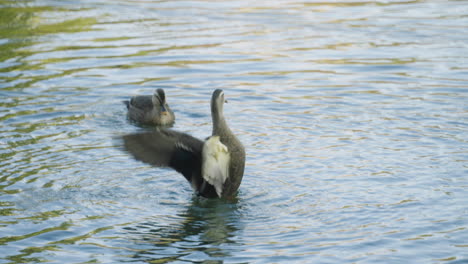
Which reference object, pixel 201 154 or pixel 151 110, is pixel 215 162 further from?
pixel 151 110

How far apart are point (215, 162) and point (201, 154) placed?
220mm

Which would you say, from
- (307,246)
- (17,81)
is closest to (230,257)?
(307,246)

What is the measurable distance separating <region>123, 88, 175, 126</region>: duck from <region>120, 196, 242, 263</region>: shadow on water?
3.95 meters

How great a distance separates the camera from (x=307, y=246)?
28.4 ft

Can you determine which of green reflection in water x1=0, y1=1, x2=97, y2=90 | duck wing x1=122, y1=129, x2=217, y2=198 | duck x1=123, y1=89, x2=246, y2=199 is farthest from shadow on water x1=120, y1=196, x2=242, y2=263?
green reflection in water x1=0, y1=1, x2=97, y2=90

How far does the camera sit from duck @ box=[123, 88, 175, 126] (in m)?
14.0

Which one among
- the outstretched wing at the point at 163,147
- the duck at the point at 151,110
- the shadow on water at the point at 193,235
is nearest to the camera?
the shadow on water at the point at 193,235

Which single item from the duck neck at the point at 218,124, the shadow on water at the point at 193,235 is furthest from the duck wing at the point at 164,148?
the shadow on water at the point at 193,235

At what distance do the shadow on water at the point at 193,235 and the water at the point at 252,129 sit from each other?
25mm

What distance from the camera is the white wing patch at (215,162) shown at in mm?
9579

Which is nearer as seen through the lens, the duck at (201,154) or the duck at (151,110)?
the duck at (201,154)

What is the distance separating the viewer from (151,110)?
14312 millimetres

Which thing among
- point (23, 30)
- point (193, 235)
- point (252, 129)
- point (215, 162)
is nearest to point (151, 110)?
point (252, 129)

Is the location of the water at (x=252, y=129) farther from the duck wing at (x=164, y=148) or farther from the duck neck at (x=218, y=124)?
the duck neck at (x=218, y=124)
